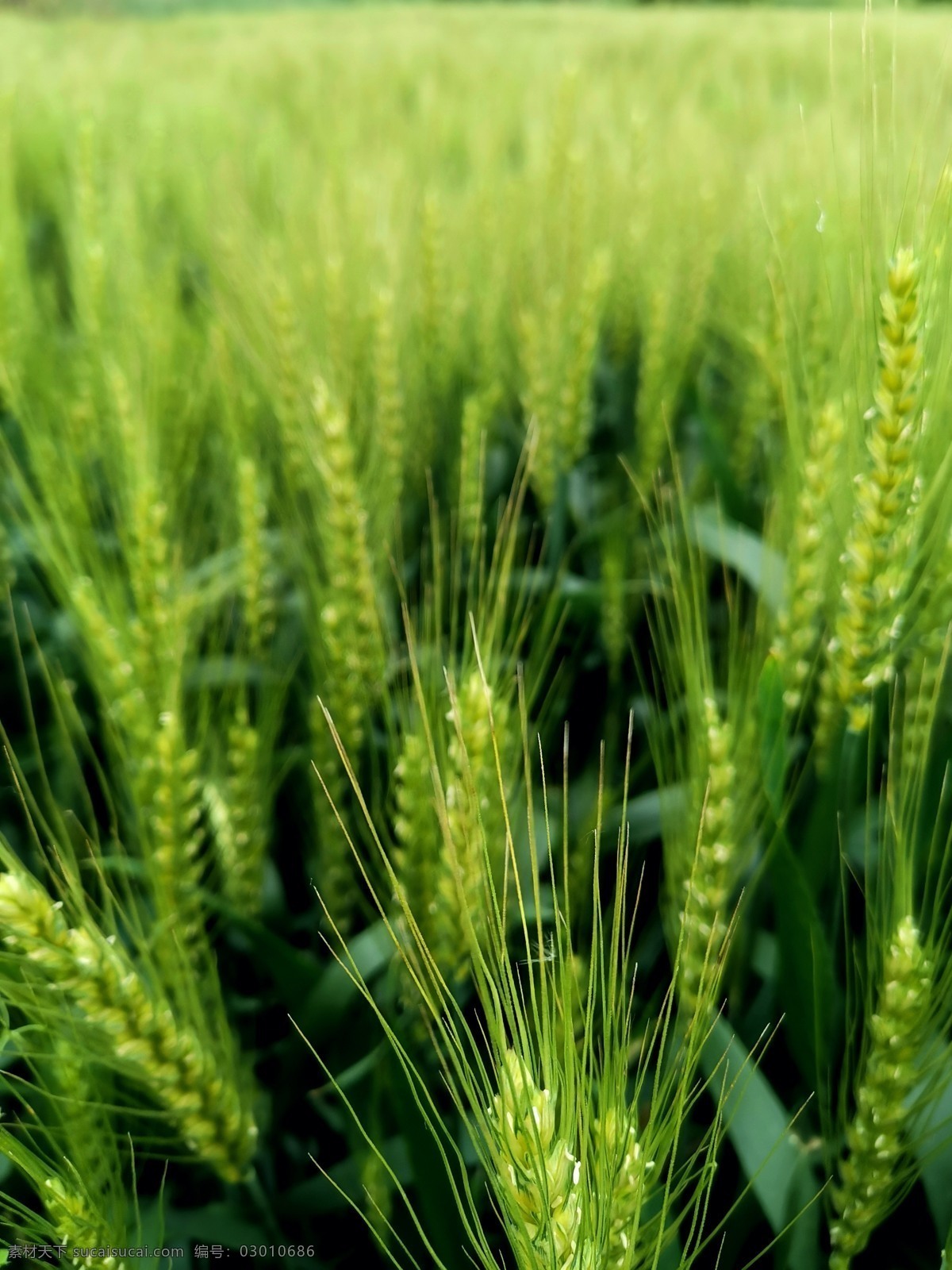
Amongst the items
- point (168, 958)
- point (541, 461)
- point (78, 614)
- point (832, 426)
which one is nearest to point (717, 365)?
point (541, 461)

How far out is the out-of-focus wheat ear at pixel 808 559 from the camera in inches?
20.0

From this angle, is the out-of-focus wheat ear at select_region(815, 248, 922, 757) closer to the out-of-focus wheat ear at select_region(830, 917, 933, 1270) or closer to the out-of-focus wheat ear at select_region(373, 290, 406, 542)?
the out-of-focus wheat ear at select_region(830, 917, 933, 1270)

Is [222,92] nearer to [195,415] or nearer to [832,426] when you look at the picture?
[195,415]

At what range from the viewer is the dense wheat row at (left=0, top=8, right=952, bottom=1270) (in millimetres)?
361

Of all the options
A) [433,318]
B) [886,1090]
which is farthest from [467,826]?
[433,318]

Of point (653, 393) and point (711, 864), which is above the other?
point (653, 393)

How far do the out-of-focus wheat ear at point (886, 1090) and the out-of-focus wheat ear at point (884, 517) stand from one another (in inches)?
5.1

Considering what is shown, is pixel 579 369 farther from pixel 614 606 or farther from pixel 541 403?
pixel 614 606

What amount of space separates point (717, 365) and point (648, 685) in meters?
0.45

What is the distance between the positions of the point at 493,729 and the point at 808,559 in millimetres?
261

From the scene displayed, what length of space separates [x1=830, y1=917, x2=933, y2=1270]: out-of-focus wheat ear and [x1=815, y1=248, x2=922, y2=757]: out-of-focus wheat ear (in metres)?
0.13

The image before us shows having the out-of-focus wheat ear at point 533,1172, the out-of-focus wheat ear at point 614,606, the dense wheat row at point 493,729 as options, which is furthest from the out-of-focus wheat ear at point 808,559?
the out-of-focus wheat ear at point 533,1172

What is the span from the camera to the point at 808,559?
51cm

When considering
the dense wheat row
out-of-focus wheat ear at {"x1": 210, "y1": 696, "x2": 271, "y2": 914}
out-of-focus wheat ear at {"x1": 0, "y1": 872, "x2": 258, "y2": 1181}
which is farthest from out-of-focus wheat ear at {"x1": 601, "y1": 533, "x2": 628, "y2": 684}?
out-of-focus wheat ear at {"x1": 0, "y1": 872, "x2": 258, "y2": 1181}
